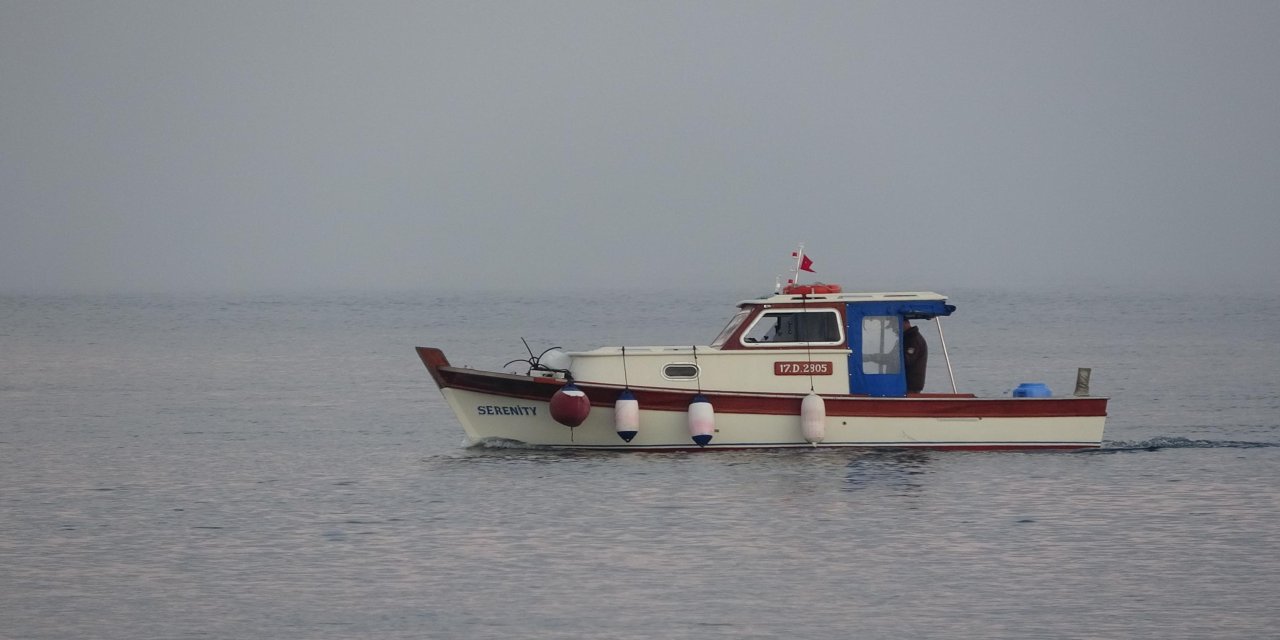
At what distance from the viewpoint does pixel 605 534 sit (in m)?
18.2

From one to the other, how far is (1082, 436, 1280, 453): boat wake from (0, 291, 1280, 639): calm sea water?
122 millimetres

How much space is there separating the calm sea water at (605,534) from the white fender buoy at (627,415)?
464 millimetres

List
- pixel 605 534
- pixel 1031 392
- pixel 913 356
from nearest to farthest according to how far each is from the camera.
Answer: pixel 605 534
pixel 913 356
pixel 1031 392

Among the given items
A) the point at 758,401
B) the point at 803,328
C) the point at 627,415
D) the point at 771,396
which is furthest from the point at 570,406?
A: the point at 803,328

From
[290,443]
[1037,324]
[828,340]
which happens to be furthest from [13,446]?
[1037,324]

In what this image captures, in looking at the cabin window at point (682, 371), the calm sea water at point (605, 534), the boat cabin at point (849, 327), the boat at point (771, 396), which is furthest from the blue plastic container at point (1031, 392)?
the cabin window at point (682, 371)

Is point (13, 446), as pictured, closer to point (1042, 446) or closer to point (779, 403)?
point (779, 403)

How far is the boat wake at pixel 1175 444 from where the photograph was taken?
2553 centimetres

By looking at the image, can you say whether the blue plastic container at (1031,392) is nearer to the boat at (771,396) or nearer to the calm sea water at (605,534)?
the boat at (771,396)

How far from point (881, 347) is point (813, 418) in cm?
160

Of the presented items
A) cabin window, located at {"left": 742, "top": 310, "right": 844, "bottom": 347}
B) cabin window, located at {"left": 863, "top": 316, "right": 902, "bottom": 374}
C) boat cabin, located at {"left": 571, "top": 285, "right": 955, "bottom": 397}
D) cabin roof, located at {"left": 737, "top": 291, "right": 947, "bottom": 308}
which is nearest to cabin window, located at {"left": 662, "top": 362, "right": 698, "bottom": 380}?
boat cabin, located at {"left": 571, "top": 285, "right": 955, "bottom": 397}

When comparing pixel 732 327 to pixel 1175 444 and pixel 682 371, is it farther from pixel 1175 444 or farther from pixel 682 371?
pixel 1175 444

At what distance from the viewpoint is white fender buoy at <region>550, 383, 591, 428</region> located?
22422 mm

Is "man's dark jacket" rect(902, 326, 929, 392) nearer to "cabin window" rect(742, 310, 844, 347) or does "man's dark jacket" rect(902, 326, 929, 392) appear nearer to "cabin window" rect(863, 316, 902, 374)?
"cabin window" rect(863, 316, 902, 374)
